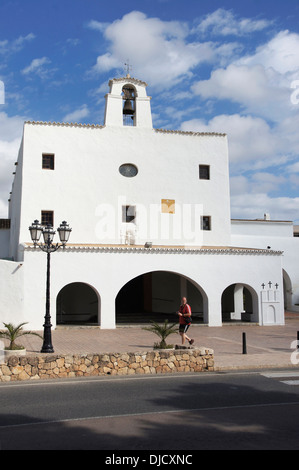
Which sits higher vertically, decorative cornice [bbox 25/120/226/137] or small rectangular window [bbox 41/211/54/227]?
decorative cornice [bbox 25/120/226/137]

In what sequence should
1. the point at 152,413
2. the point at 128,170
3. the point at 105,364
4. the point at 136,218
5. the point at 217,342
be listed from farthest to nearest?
the point at 128,170 < the point at 136,218 < the point at 217,342 < the point at 105,364 < the point at 152,413

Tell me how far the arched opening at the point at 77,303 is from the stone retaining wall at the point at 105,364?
14.7 metres

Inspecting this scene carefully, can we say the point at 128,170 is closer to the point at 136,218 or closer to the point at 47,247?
the point at 136,218

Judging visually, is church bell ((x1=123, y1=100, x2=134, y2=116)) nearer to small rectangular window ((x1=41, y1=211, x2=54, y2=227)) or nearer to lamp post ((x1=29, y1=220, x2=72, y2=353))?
small rectangular window ((x1=41, y1=211, x2=54, y2=227))

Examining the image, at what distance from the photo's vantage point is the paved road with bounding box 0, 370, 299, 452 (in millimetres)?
6184

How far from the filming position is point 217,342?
57.2 feet

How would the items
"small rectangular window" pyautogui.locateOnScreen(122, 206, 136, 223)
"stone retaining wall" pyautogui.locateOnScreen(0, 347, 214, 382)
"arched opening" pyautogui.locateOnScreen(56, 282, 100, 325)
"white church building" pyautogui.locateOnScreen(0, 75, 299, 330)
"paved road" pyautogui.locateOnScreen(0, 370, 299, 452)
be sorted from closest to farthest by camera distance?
"paved road" pyautogui.locateOnScreen(0, 370, 299, 452), "stone retaining wall" pyautogui.locateOnScreen(0, 347, 214, 382), "white church building" pyautogui.locateOnScreen(0, 75, 299, 330), "arched opening" pyautogui.locateOnScreen(56, 282, 100, 325), "small rectangular window" pyautogui.locateOnScreen(122, 206, 136, 223)

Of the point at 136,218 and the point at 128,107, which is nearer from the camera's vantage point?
the point at 136,218

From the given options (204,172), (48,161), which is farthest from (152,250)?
(48,161)

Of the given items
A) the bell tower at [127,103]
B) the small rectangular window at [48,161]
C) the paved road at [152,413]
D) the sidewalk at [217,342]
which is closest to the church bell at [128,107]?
the bell tower at [127,103]

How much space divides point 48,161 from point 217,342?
47.4 ft

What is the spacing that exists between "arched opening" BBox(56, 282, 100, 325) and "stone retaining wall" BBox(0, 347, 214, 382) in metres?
14.7

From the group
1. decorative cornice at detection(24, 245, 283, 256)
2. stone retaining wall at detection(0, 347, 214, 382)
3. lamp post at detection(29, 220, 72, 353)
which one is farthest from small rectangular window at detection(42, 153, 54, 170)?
stone retaining wall at detection(0, 347, 214, 382)

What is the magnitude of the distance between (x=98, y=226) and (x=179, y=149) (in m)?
7.04
